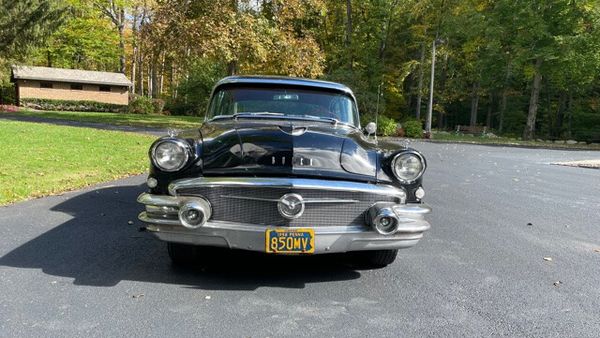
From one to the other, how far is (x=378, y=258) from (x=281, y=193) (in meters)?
1.21

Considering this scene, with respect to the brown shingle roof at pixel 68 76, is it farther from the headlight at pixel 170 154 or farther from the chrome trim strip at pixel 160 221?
the chrome trim strip at pixel 160 221

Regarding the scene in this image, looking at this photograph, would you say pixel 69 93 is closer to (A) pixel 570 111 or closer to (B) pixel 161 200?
(A) pixel 570 111

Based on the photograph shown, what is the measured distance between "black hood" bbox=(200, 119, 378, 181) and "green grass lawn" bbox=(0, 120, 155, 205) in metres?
3.87

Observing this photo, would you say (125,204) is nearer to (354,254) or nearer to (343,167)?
(354,254)

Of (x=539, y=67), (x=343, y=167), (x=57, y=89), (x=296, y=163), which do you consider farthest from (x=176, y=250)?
(x=57, y=89)

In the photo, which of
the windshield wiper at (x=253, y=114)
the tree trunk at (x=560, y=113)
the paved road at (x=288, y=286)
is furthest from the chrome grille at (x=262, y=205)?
the tree trunk at (x=560, y=113)

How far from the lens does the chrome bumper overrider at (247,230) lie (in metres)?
3.32

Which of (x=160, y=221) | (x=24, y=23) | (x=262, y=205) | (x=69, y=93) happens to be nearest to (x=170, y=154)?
(x=160, y=221)

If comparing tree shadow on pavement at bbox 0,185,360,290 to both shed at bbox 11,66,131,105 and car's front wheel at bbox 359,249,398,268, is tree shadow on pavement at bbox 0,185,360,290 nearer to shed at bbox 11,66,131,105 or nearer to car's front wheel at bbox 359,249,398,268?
car's front wheel at bbox 359,249,398,268

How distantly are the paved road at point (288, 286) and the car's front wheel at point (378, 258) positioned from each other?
0.24ft

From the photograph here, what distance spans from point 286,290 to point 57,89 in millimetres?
42588

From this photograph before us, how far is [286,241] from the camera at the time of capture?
10.8ft

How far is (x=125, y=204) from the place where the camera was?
243 inches

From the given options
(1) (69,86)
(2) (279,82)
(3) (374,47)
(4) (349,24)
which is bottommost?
(2) (279,82)
